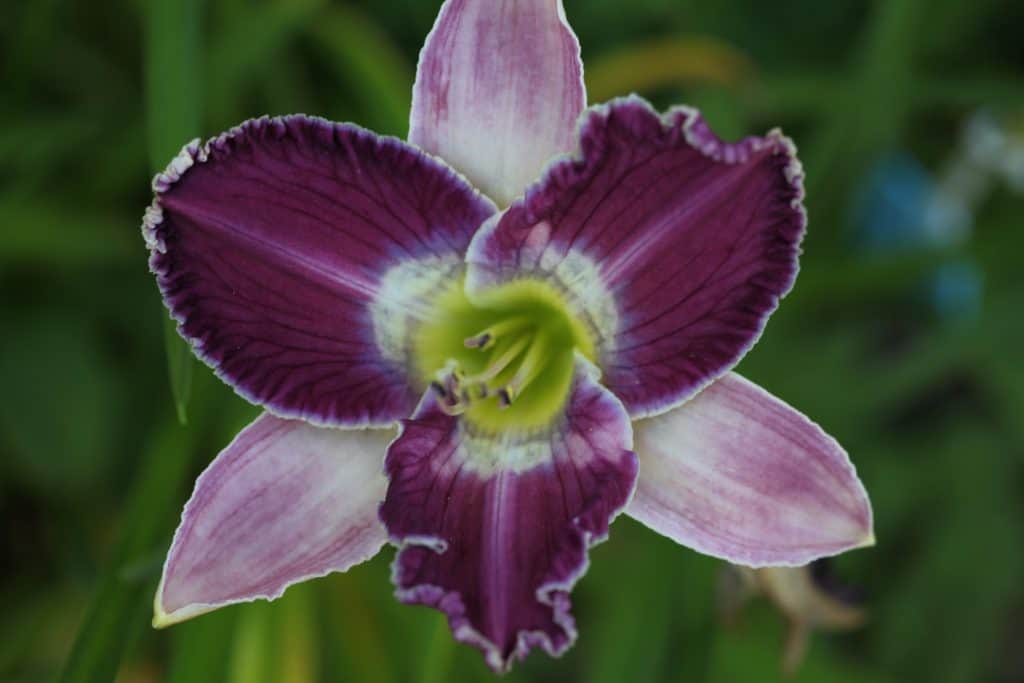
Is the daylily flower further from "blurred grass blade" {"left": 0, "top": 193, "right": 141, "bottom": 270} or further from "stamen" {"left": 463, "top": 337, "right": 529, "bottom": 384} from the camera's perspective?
"blurred grass blade" {"left": 0, "top": 193, "right": 141, "bottom": 270}

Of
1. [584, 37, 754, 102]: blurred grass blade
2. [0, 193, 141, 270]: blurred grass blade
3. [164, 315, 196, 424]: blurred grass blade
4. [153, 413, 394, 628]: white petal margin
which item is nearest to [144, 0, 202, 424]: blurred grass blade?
[164, 315, 196, 424]: blurred grass blade

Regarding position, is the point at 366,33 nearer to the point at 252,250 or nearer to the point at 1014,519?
the point at 252,250

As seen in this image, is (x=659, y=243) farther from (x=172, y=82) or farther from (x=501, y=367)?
(x=172, y=82)

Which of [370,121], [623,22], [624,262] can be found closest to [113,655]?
[624,262]

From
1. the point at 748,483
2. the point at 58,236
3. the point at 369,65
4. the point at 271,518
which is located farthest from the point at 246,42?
the point at 748,483

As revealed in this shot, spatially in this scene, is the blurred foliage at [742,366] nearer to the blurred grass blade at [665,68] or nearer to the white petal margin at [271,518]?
the blurred grass blade at [665,68]

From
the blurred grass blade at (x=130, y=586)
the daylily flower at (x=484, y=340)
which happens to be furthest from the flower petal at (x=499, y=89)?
the blurred grass blade at (x=130, y=586)

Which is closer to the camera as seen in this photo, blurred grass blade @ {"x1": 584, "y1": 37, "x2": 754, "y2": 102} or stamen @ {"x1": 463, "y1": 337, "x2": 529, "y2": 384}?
stamen @ {"x1": 463, "y1": 337, "x2": 529, "y2": 384}
